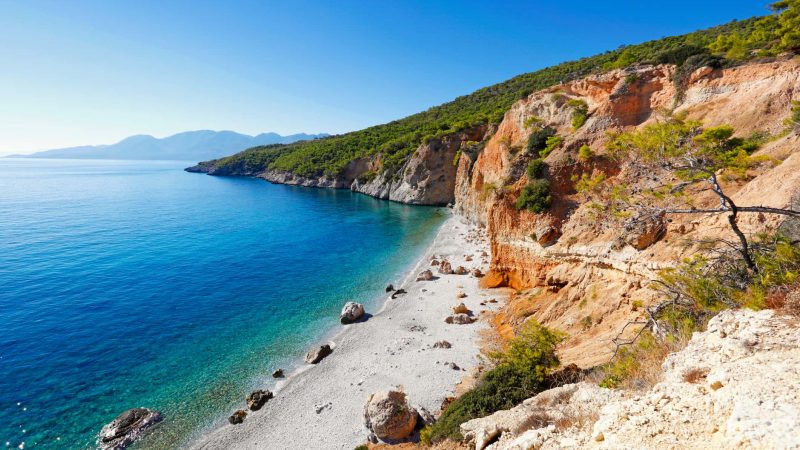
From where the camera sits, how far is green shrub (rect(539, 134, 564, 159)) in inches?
1069

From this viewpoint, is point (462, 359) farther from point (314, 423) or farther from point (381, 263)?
point (381, 263)

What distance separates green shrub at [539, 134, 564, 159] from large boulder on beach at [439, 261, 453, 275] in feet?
43.3

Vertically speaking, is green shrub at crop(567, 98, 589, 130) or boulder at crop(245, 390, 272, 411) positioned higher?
green shrub at crop(567, 98, 589, 130)

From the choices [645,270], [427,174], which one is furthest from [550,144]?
[427,174]

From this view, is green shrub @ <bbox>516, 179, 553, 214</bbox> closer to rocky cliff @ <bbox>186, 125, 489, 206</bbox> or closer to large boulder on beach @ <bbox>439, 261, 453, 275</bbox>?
large boulder on beach @ <bbox>439, 261, 453, 275</bbox>

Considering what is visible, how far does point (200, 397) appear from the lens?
1834 centimetres

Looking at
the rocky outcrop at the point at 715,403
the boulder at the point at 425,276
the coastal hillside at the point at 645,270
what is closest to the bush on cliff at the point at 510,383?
the coastal hillside at the point at 645,270

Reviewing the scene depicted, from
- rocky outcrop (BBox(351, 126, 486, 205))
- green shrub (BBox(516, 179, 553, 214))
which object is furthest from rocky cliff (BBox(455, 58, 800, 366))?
rocky outcrop (BBox(351, 126, 486, 205))

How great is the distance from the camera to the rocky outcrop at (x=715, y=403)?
14.0 feet

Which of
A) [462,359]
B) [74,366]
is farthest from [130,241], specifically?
[462,359]

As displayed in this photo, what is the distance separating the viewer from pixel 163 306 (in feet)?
90.1

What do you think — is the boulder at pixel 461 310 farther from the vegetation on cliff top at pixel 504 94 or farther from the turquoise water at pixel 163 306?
the vegetation on cliff top at pixel 504 94

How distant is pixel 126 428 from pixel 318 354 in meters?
9.46

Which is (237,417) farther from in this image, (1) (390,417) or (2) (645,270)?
(2) (645,270)
